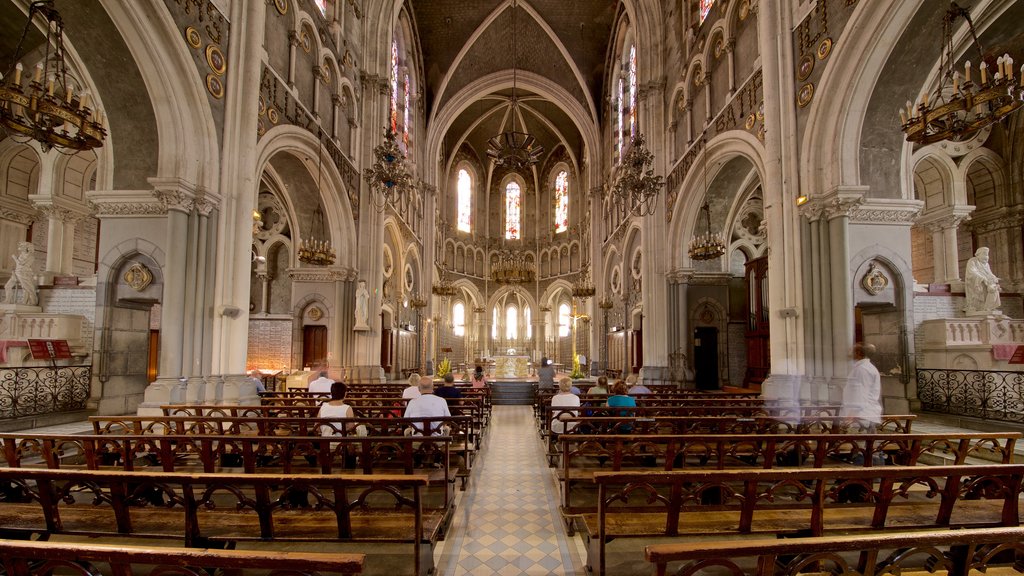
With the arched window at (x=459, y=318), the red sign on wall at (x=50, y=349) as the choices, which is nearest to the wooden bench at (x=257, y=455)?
the red sign on wall at (x=50, y=349)

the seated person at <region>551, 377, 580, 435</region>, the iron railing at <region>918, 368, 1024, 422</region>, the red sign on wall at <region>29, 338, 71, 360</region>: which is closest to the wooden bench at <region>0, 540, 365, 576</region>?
the seated person at <region>551, 377, 580, 435</region>

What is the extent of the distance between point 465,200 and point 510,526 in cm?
3179

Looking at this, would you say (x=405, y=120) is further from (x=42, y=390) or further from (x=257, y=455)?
(x=257, y=455)

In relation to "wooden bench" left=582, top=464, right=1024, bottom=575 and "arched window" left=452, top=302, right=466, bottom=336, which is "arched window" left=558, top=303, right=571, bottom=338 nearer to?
"arched window" left=452, top=302, right=466, bottom=336

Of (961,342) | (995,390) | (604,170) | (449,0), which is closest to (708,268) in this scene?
(961,342)

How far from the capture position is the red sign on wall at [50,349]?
1027 cm

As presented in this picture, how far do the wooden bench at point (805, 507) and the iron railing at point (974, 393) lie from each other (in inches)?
221

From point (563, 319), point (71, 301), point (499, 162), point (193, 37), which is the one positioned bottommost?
point (71, 301)

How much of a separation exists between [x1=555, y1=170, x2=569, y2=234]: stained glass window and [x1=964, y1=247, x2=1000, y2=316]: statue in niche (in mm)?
25306

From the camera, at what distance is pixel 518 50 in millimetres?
27828

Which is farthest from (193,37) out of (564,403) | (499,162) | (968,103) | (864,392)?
(968,103)

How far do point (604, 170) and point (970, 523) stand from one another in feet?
85.2

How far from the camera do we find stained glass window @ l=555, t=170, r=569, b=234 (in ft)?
115

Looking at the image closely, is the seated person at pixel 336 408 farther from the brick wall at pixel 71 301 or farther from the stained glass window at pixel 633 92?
the stained glass window at pixel 633 92
